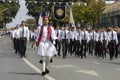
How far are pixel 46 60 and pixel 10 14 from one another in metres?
131

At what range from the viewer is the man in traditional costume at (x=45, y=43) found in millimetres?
17828

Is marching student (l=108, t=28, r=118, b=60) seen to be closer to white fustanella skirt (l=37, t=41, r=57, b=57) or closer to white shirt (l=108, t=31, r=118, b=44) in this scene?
white shirt (l=108, t=31, r=118, b=44)

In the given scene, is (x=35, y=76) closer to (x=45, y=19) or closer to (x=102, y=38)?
(x=45, y=19)

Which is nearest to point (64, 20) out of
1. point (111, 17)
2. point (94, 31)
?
point (111, 17)

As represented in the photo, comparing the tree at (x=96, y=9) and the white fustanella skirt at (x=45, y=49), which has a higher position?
the tree at (x=96, y=9)

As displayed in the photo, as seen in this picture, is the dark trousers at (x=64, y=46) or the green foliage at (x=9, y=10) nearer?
the dark trousers at (x=64, y=46)

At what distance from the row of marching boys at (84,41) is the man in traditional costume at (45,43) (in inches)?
482

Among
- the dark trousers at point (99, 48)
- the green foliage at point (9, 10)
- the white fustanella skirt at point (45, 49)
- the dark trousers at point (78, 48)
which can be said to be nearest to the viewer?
the white fustanella skirt at point (45, 49)

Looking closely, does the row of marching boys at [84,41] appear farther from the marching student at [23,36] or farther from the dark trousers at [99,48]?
the marching student at [23,36]

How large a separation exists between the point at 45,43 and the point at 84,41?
13.8m

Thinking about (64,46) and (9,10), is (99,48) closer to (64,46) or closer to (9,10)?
(64,46)

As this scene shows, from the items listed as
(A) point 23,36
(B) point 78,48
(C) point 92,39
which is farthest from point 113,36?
(A) point 23,36

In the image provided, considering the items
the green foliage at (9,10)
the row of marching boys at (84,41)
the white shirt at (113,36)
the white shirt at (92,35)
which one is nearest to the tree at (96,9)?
the white shirt at (92,35)

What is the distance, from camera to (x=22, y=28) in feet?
97.9
